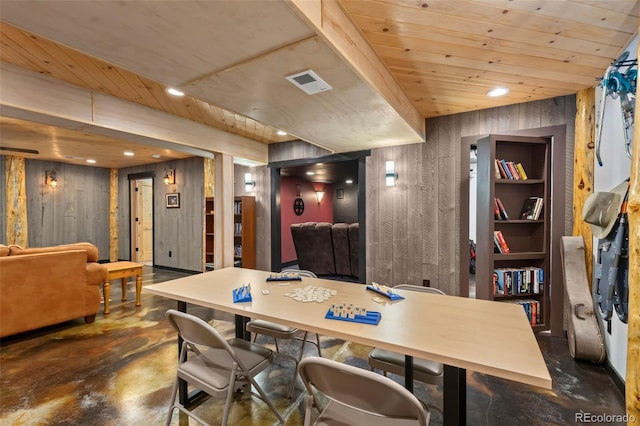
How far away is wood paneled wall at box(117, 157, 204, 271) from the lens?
5.97 m

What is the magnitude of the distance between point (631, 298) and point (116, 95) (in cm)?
433

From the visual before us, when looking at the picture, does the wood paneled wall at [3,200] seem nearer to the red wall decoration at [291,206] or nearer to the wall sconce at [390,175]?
the red wall decoration at [291,206]

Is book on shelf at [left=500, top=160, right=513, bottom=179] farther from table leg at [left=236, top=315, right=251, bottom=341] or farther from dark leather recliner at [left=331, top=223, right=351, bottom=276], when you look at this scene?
table leg at [left=236, top=315, right=251, bottom=341]

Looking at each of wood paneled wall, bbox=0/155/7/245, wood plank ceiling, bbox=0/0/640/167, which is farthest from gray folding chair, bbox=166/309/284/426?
wood paneled wall, bbox=0/155/7/245

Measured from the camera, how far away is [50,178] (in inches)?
252

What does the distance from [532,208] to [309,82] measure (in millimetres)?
2758

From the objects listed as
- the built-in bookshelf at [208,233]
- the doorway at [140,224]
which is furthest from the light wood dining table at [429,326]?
the doorway at [140,224]

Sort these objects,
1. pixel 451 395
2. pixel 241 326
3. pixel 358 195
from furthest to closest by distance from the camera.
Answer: pixel 358 195
pixel 241 326
pixel 451 395

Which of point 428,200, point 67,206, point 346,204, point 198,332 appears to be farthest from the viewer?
point 346,204

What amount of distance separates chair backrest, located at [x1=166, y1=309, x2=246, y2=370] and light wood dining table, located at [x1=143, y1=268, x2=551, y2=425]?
0.19 meters

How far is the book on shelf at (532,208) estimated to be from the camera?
3039mm

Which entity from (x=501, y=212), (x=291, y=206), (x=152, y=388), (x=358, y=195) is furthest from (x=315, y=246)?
(x=152, y=388)

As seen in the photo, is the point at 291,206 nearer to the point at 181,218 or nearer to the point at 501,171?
the point at 181,218

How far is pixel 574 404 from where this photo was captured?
75.8 inches
